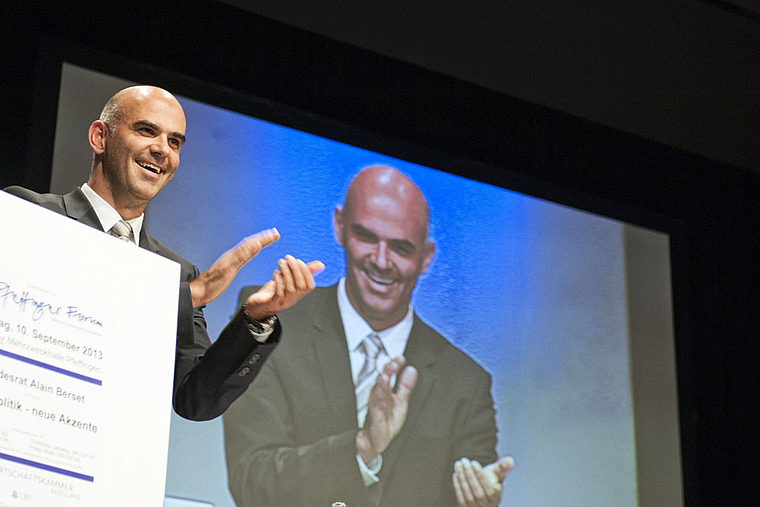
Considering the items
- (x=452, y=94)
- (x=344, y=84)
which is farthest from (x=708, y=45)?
(x=344, y=84)

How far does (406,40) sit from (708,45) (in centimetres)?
132

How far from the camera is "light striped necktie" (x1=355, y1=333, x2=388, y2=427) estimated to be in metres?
3.38

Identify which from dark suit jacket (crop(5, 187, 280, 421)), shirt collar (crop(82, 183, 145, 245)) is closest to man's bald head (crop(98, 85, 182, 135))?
shirt collar (crop(82, 183, 145, 245))

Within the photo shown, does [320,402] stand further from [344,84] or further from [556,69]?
[556,69]

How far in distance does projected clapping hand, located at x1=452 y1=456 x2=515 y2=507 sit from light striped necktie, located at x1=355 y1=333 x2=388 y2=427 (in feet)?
1.35

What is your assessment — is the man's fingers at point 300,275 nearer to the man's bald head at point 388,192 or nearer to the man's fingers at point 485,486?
the man's bald head at point 388,192

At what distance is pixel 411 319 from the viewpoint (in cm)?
358

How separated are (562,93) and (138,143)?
2.45 metres

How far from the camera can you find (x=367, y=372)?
11.3 feet

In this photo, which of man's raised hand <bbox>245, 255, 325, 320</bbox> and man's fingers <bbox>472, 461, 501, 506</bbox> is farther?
man's fingers <bbox>472, 461, 501, 506</bbox>

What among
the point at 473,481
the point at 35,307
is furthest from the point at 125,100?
the point at 473,481

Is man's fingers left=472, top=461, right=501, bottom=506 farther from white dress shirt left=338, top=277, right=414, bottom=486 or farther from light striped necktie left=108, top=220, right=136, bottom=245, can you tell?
light striped necktie left=108, top=220, right=136, bottom=245

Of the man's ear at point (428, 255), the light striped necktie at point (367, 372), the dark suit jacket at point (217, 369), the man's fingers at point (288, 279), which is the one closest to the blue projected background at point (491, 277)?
the man's ear at point (428, 255)

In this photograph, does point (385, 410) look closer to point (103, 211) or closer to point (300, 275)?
point (103, 211)
